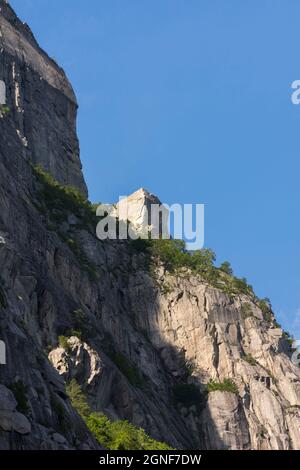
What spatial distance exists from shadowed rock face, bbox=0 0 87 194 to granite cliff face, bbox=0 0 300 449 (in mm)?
178

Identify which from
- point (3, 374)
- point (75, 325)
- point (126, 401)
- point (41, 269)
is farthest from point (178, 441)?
point (3, 374)

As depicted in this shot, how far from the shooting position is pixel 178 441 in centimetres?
5997

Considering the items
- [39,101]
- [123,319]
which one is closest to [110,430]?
[123,319]

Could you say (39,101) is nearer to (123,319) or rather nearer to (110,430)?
(123,319)

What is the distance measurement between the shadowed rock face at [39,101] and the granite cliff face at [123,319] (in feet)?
0.59

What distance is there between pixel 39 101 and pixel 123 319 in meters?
29.7

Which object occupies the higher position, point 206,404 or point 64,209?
point 64,209

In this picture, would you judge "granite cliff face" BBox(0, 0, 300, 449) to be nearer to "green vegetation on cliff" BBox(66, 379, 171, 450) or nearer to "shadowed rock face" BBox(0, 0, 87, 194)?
"shadowed rock face" BBox(0, 0, 87, 194)

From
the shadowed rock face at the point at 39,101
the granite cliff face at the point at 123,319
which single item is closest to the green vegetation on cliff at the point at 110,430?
the granite cliff face at the point at 123,319

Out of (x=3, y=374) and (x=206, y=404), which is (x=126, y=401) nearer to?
(x=206, y=404)

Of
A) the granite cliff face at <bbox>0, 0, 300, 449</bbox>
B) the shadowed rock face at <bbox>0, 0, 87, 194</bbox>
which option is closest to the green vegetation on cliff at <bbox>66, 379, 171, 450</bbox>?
the granite cliff face at <bbox>0, 0, 300, 449</bbox>

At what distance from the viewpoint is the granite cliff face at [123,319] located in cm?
5603

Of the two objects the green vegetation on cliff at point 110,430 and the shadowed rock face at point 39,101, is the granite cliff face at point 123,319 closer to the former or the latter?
the shadowed rock face at point 39,101

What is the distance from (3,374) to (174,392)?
119 feet
